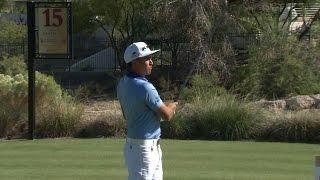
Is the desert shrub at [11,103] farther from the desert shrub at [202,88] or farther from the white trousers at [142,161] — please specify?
the white trousers at [142,161]

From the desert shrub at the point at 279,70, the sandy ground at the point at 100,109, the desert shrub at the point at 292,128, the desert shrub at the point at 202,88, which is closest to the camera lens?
the desert shrub at the point at 292,128

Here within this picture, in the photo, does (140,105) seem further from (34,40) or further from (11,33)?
(11,33)

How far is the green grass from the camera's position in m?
12.4

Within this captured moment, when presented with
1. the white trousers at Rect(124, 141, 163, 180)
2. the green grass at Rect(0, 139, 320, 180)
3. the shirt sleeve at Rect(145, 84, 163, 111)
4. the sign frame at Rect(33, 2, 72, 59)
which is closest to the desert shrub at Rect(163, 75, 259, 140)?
the green grass at Rect(0, 139, 320, 180)

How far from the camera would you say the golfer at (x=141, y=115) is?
7617 millimetres

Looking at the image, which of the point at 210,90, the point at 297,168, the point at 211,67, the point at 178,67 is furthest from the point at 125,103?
the point at 178,67

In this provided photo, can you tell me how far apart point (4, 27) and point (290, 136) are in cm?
2517

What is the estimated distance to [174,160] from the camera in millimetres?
14023

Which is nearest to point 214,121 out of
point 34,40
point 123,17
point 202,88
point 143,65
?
point 202,88

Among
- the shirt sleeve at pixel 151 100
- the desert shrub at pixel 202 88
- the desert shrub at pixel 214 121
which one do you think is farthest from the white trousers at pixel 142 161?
the desert shrub at pixel 202 88

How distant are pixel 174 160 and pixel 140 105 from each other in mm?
6476

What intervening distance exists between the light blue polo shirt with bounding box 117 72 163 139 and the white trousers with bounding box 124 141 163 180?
0.10 meters

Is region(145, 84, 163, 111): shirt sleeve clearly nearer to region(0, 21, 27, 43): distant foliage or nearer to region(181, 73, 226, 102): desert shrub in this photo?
region(181, 73, 226, 102): desert shrub

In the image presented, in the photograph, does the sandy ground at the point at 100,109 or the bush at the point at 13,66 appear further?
the bush at the point at 13,66
